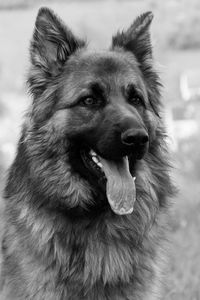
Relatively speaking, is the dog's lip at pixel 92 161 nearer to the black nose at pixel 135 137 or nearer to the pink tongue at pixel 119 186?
the pink tongue at pixel 119 186

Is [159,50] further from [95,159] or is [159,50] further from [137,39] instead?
[95,159]

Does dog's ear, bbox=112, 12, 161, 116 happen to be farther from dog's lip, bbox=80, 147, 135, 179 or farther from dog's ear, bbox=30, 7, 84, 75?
dog's lip, bbox=80, 147, 135, 179

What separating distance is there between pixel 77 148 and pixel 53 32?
3.30 feet

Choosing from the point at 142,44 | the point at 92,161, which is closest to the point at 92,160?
the point at 92,161

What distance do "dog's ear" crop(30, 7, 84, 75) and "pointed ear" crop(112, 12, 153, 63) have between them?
492 mm

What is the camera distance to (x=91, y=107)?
4.83 m

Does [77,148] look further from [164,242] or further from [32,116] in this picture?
[164,242]

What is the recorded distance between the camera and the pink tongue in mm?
4586

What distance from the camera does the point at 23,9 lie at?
59.2 feet

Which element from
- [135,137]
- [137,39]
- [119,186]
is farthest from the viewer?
[137,39]

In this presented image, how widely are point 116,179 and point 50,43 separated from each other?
131cm

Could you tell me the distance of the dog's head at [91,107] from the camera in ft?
15.1

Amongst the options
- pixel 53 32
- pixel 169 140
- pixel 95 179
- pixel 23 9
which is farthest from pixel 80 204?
pixel 23 9

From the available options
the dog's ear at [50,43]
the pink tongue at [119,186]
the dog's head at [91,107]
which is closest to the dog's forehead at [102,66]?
the dog's head at [91,107]
